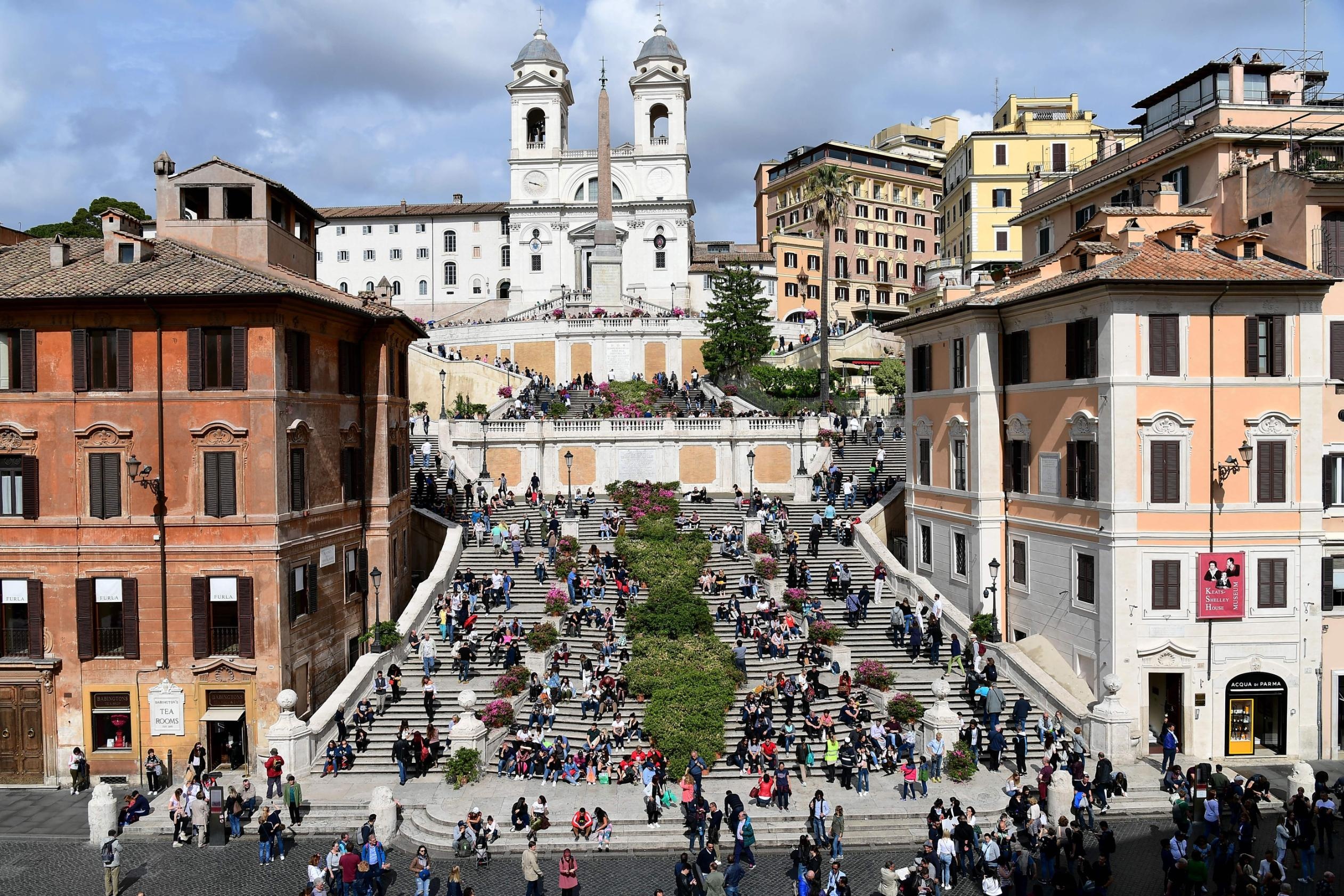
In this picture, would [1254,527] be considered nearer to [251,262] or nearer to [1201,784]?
[1201,784]

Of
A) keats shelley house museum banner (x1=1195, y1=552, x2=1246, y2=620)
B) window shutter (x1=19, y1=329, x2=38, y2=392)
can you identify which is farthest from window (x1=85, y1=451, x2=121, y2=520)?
keats shelley house museum banner (x1=1195, y1=552, x2=1246, y2=620)

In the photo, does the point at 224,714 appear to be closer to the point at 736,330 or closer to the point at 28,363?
the point at 28,363

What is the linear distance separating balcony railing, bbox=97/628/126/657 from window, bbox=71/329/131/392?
6.81 meters

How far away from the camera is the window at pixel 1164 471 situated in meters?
28.5

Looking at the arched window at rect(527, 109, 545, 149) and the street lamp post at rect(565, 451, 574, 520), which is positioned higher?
the arched window at rect(527, 109, 545, 149)

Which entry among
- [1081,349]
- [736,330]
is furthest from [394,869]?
[736,330]

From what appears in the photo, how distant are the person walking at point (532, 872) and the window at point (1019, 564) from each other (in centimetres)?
1953

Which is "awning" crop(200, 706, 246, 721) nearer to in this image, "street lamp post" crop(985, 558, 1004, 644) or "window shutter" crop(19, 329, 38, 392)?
"window shutter" crop(19, 329, 38, 392)

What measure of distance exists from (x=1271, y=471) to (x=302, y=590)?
28.3m

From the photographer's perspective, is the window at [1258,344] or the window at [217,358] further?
the window at [1258,344]

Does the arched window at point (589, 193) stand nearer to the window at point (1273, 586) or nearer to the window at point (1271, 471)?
the window at point (1271, 471)

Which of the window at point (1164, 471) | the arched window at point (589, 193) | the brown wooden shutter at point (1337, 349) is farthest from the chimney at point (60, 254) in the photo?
the arched window at point (589, 193)

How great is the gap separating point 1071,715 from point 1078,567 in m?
4.55

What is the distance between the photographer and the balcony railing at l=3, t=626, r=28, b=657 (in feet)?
92.1
